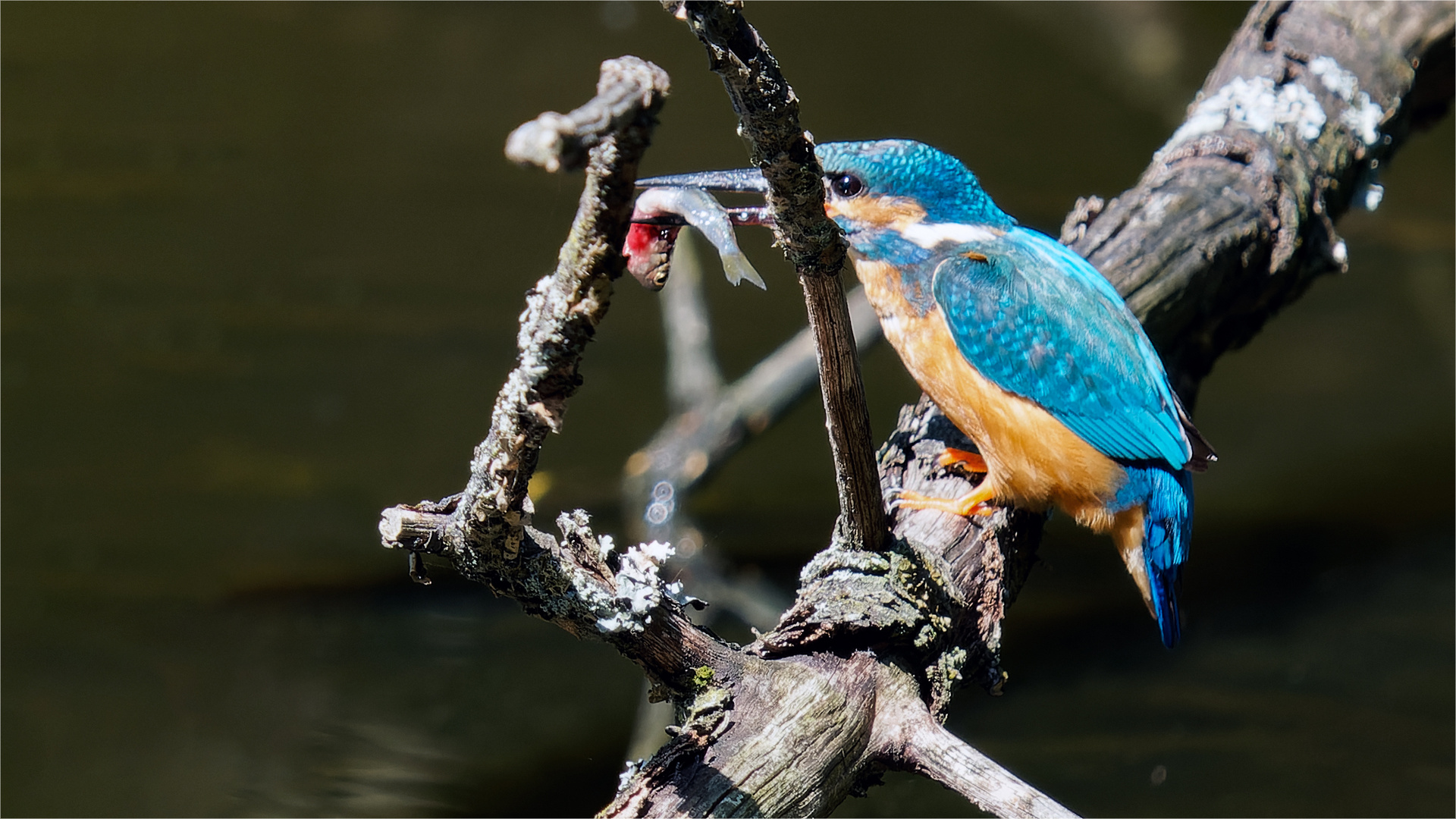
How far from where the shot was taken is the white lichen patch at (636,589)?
1.02 metres

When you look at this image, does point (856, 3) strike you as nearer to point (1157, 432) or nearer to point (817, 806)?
point (1157, 432)

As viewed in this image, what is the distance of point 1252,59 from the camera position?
219cm

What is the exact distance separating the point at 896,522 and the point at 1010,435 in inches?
8.8

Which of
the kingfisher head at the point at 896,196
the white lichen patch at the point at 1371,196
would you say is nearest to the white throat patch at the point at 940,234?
the kingfisher head at the point at 896,196

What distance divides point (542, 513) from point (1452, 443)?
296cm

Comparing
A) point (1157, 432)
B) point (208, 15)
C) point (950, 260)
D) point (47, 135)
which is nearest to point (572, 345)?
point (950, 260)

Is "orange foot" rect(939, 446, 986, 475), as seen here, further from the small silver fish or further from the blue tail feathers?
the small silver fish

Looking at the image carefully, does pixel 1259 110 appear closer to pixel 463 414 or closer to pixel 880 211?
pixel 880 211

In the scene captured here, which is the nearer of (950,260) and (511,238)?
(950,260)

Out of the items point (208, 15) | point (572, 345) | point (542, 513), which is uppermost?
point (208, 15)

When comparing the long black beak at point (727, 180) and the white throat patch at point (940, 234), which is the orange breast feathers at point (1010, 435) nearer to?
the white throat patch at point (940, 234)

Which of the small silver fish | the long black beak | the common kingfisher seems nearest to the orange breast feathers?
the common kingfisher

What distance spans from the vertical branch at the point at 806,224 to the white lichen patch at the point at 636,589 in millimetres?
252

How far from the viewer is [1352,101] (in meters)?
2.11
